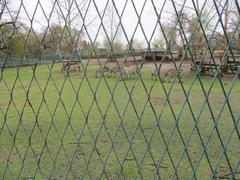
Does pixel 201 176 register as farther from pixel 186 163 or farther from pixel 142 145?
pixel 142 145

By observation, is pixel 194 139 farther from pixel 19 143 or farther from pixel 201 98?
pixel 201 98

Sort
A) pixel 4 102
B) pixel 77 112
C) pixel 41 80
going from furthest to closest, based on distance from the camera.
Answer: pixel 41 80 → pixel 4 102 → pixel 77 112

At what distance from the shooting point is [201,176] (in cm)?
367

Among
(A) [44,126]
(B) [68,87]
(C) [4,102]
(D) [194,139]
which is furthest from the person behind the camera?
(B) [68,87]

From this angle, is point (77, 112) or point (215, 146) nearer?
point (215, 146)

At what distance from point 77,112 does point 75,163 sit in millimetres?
3640

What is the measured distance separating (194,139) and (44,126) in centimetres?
263

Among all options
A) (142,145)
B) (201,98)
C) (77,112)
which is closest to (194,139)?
(142,145)

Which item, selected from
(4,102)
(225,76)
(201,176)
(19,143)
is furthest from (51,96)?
(225,76)

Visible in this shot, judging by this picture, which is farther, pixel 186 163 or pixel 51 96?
pixel 51 96

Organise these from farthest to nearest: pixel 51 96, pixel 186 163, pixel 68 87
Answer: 1. pixel 68 87
2. pixel 51 96
3. pixel 186 163

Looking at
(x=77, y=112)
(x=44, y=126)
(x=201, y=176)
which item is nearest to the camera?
(x=201, y=176)

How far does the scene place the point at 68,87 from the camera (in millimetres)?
13594

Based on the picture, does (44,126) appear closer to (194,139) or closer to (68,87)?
(194,139)
